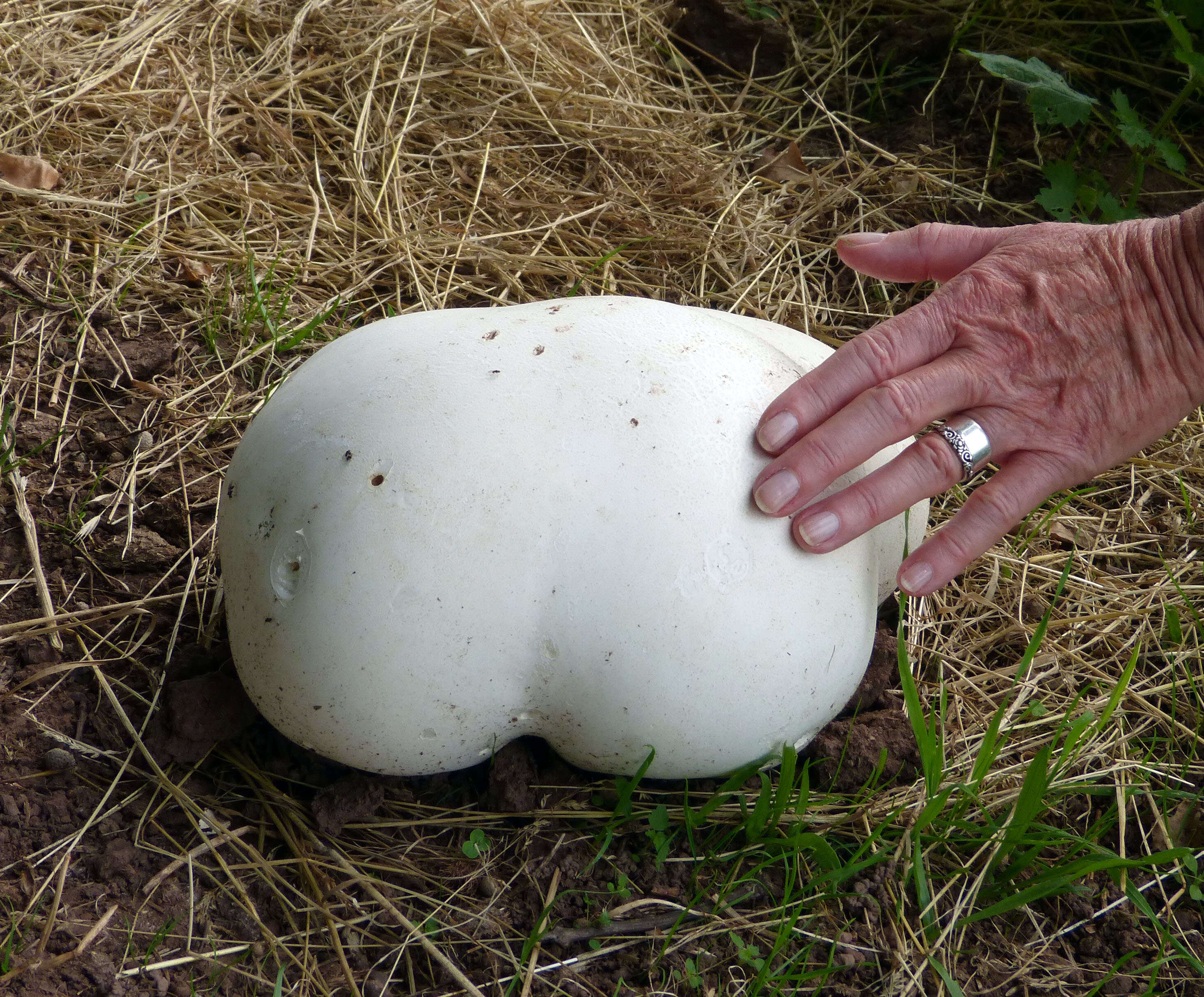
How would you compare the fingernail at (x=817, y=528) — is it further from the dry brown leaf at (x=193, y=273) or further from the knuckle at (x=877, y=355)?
the dry brown leaf at (x=193, y=273)

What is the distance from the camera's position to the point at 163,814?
173 centimetres

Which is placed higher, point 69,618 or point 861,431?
point 861,431

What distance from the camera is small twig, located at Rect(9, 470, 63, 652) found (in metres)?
1.92

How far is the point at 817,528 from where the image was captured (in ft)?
5.29

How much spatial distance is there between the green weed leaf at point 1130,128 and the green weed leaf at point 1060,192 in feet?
0.53

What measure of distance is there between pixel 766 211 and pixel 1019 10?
1.29 m

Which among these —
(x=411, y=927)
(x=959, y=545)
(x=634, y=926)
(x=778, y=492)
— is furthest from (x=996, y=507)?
(x=411, y=927)

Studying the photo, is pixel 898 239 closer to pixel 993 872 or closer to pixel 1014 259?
pixel 1014 259

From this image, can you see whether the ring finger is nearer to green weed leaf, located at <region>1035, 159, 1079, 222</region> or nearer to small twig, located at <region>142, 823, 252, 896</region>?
small twig, located at <region>142, 823, 252, 896</region>

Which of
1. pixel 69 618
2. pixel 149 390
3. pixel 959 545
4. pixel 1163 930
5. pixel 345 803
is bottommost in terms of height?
pixel 1163 930

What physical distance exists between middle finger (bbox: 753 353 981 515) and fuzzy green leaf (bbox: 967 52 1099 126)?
146 centimetres

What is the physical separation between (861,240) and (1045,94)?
1146mm

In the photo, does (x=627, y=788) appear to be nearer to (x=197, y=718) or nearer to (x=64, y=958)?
(x=197, y=718)

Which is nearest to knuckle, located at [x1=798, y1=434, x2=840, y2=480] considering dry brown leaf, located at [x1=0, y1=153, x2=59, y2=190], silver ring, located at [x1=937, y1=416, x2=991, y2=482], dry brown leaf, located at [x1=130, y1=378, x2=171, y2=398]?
silver ring, located at [x1=937, y1=416, x2=991, y2=482]
